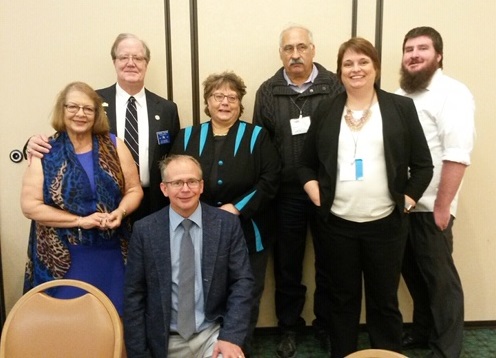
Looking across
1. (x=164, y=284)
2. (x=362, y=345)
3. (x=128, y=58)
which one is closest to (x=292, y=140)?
(x=128, y=58)

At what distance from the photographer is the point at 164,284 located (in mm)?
1800

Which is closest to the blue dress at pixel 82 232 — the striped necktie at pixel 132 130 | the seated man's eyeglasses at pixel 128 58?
the striped necktie at pixel 132 130

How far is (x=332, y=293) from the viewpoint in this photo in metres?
2.24

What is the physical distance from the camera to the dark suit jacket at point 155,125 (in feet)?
7.87

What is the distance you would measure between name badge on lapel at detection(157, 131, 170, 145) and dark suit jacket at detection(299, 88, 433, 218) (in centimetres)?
82

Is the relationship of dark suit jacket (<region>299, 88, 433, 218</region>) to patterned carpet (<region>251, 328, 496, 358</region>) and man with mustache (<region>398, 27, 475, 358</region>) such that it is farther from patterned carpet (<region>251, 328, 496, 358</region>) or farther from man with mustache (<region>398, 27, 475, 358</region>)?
patterned carpet (<region>251, 328, 496, 358</region>)

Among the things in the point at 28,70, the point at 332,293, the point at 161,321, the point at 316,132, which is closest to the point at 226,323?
the point at 161,321

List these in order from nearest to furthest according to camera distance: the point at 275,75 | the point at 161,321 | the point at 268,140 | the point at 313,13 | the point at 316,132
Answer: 1. the point at 161,321
2. the point at 316,132
3. the point at 268,140
4. the point at 275,75
5. the point at 313,13

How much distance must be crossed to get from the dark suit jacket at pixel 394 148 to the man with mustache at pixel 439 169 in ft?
0.77

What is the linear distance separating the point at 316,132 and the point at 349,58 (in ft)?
1.19

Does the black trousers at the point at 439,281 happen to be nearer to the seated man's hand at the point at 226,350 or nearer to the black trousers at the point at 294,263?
the black trousers at the point at 294,263

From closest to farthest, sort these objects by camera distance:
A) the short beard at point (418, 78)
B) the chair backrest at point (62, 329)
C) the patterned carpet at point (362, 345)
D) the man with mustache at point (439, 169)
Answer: the chair backrest at point (62, 329)
the man with mustache at point (439, 169)
the short beard at point (418, 78)
the patterned carpet at point (362, 345)

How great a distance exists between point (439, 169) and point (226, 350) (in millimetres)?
1384

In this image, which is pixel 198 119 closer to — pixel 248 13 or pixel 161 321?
pixel 248 13
